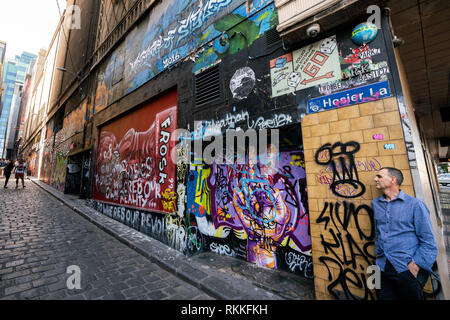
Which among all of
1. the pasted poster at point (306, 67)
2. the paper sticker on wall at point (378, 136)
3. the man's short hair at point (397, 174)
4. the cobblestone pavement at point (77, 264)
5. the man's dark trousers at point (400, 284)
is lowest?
the cobblestone pavement at point (77, 264)

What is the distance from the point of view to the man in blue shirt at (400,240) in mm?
1973

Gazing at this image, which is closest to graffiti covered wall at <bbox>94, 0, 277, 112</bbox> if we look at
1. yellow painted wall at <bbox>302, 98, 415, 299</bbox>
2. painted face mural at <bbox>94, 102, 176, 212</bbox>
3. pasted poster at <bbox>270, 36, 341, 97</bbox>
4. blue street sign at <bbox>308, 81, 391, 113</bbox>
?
pasted poster at <bbox>270, 36, 341, 97</bbox>

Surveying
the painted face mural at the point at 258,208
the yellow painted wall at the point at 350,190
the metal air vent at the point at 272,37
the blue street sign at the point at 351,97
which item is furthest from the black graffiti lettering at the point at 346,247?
the metal air vent at the point at 272,37

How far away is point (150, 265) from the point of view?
398 centimetres

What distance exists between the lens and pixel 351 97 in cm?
278

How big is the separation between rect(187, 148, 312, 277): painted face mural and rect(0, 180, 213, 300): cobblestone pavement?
1.47 meters

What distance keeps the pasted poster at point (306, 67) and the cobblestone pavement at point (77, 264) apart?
3.90 metres

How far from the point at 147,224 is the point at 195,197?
225 cm

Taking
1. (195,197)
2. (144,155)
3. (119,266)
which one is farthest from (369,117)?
(144,155)

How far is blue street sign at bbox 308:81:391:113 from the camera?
8.39 feet

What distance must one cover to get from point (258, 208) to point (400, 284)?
94.4 inches

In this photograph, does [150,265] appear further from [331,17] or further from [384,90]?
[331,17]

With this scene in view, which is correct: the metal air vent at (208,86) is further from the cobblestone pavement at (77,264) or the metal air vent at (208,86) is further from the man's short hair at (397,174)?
the cobblestone pavement at (77,264)

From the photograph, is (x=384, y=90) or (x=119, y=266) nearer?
(x=384, y=90)
